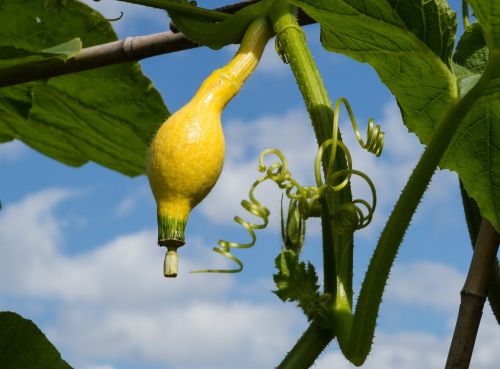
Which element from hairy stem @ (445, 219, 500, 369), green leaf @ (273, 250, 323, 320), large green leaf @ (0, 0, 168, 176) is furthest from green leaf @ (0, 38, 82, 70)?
hairy stem @ (445, 219, 500, 369)

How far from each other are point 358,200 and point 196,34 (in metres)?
0.38

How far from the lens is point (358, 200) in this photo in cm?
113

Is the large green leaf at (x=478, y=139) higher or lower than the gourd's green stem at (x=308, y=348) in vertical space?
higher

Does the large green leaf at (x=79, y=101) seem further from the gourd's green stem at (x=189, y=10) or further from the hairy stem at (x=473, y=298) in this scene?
the hairy stem at (x=473, y=298)

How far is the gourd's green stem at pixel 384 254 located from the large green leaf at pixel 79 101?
1.07m

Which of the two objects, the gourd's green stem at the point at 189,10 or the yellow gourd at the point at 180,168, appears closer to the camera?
the yellow gourd at the point at 180,168

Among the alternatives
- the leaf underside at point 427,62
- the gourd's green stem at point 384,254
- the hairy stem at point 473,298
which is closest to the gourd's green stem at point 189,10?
the leaf underside at point 427,62

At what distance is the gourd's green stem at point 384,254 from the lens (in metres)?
1.05

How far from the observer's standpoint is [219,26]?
Result: 130 centimetres

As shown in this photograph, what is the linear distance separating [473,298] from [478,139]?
29 centimetres

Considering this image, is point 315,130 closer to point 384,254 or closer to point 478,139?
point 384,254

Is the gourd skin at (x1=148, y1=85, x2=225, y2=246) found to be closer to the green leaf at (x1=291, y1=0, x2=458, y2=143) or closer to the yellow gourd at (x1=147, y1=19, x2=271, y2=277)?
the yellow gourd at (x1=147, y1=19, x2=271, y2=277)

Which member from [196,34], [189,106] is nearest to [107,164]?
[196,34]

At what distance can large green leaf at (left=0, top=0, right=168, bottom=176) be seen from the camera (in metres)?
2.01
